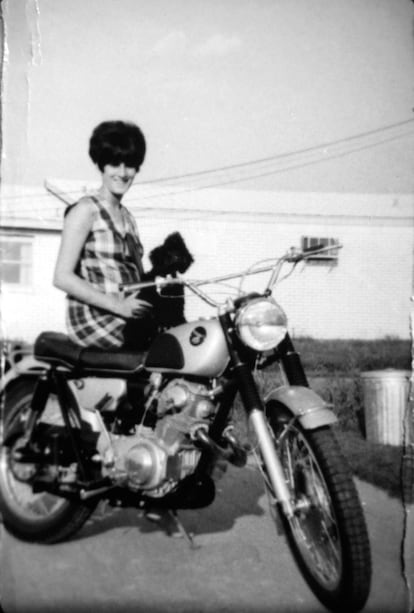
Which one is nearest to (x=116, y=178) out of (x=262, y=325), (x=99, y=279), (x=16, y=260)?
(x=99, y=279)

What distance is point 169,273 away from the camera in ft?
10.1

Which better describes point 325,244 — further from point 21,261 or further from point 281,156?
point 21,261

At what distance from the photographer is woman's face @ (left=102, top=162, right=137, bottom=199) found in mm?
2680

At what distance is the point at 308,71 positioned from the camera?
2.72m

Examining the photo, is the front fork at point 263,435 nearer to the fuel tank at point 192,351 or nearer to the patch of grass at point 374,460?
the fuel tank at point 192,351

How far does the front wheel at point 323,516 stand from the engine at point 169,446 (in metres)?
0.29

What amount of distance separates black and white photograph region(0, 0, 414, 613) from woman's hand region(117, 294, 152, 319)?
1cm

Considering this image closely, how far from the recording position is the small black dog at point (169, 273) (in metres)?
2.81

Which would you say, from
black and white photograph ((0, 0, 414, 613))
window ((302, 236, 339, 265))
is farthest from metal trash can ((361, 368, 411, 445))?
window ((302, 236, 339, 265))

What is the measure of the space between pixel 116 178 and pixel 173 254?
0.52m

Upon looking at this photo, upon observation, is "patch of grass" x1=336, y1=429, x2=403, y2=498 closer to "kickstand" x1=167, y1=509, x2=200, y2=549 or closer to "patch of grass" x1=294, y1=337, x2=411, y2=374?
"patch of grass" x1=294, y1=337, x2=411, y2=374

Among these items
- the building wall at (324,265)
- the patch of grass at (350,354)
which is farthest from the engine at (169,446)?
the patch of grass at (350,354)

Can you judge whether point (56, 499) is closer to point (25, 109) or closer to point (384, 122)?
point (25, 109)

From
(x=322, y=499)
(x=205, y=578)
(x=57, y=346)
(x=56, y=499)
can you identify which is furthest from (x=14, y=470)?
(x=322, y=499)
